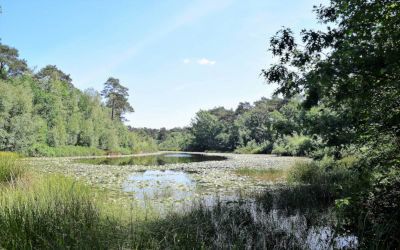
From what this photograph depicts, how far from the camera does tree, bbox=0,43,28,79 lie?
162ft

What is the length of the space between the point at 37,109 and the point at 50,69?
24285 mm

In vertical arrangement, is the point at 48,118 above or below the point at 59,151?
above

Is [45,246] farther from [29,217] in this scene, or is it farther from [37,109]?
[37,109]

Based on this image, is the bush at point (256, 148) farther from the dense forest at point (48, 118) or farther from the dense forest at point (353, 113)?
the dense forest at point (353, 113)

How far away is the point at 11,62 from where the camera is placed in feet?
167

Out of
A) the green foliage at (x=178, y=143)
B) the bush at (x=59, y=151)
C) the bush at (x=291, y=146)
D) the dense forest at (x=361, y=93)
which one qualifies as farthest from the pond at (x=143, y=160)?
the green foliage at (x=178, y=143)

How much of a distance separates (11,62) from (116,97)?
30956mm

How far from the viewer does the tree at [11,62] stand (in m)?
49.4

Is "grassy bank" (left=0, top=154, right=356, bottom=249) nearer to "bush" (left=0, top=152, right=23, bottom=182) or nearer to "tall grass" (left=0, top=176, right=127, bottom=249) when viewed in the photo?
"tall grass" (left=0, top=176, right=127, bottom=249)

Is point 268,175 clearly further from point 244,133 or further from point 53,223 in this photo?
point 244,133

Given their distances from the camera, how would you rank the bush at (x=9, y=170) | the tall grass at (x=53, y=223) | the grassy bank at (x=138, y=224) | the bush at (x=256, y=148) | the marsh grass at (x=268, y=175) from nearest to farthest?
the tall grass at (x=53, y=223) → the grassy bank at (x=138, y=224) → the bush at (x=9, y=170) → the marsh grass at (x=268, y=175) → the bush at (x=256, y=148)

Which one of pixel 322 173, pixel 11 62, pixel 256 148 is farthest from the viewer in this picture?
pixel 256 148

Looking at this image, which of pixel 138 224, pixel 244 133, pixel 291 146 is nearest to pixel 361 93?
pixel 138 224

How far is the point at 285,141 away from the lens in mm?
47625
